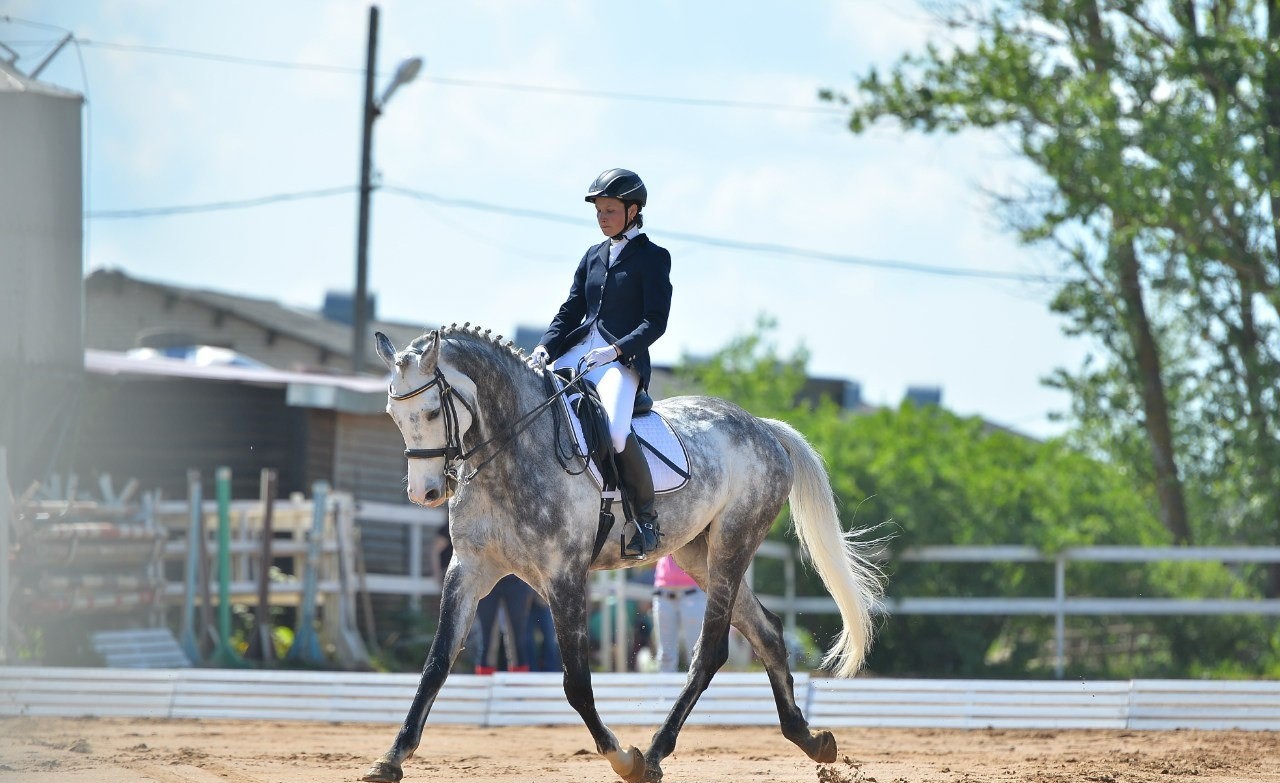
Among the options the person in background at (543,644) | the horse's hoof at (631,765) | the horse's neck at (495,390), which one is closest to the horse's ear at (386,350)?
the horse's neck at (495,390)

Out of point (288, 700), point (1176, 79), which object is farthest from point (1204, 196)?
point (288, 700)

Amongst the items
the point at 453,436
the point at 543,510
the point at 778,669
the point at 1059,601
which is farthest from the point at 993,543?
the point at 453,436

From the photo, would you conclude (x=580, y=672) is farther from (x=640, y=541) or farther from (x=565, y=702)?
(x=565, y=702)

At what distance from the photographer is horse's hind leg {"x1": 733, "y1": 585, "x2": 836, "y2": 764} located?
8.38 metres

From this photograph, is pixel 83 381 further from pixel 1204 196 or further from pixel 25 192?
pixel 1204 196

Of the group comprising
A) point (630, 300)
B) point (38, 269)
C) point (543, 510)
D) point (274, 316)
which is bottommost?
point (543, 510)

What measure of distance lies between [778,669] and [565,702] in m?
3.45

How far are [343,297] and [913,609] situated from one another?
101 feet

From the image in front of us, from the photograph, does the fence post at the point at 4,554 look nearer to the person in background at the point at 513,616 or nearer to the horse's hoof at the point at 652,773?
the person in background at the point at 513,616

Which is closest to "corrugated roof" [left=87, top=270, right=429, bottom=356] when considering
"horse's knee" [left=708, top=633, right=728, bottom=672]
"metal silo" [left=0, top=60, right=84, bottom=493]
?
"metal silo" [left=0, top=60, right=84, bottom=493]

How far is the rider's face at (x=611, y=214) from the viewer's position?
800cm

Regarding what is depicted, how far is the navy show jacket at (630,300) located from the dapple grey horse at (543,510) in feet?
1.56

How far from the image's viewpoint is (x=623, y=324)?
8102 mm

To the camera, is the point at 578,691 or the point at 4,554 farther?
the point at 4,554
